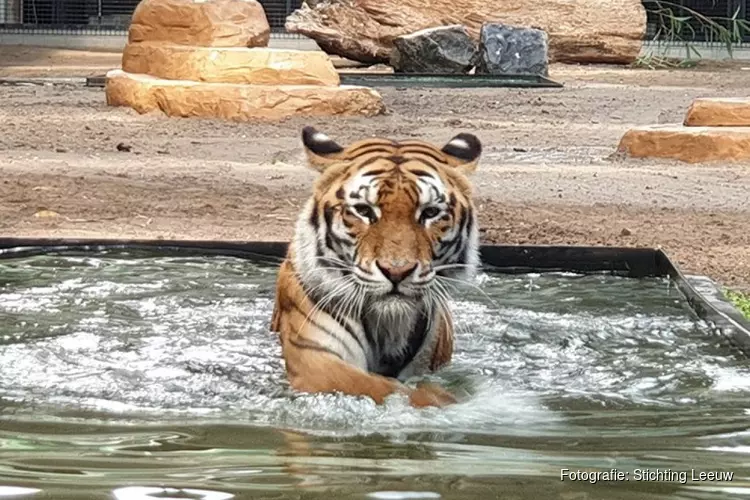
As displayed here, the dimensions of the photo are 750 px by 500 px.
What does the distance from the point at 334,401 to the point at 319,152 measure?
83 centimetres

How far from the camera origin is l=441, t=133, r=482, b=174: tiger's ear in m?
4.14

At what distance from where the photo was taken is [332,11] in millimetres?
18516

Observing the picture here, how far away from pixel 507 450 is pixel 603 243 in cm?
378

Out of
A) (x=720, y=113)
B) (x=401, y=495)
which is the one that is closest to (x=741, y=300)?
(x=401, y=495)

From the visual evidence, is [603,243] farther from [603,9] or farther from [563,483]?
[603,9]

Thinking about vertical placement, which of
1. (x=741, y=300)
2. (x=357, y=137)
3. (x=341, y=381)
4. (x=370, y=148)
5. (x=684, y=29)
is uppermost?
(x=370, y=148)

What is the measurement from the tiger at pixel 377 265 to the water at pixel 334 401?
0.12 meters

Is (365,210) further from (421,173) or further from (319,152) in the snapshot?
(319,152)

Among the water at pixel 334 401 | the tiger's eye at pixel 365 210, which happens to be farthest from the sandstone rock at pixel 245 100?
the tiger's eye at pixel 365 210

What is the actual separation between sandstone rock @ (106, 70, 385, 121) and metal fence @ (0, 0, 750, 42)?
1073 centimetres

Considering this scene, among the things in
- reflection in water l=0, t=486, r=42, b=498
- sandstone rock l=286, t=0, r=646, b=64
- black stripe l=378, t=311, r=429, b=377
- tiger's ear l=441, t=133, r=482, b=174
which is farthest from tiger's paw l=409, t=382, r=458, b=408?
sandstone rock l=286, t=0, r=646, b=64

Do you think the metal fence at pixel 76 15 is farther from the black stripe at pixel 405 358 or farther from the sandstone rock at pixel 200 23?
the black stripe at pixel 405 358

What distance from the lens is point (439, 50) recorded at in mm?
17266

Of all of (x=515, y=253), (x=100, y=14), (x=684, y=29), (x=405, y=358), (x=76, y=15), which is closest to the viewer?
(x=405, y=358)
